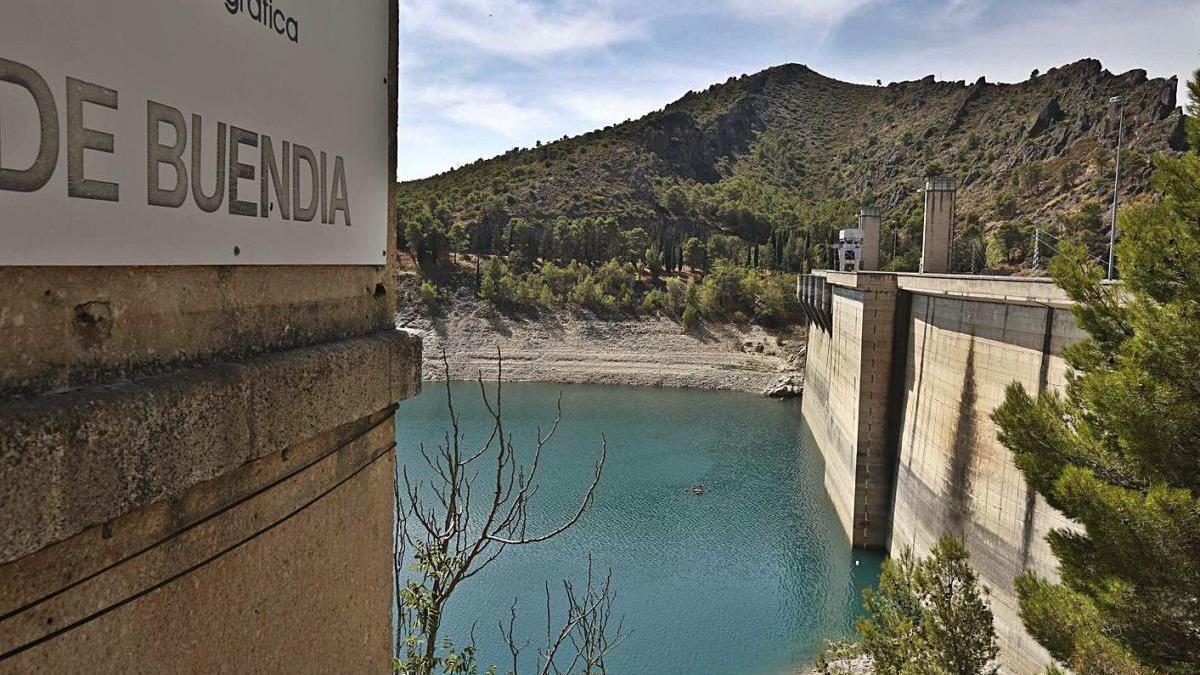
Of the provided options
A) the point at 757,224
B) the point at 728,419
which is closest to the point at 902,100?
the point at 757,224

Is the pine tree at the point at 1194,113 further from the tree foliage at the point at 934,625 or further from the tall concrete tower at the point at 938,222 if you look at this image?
the tall concrete tower at the point at 938,222

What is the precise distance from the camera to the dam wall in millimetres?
11477

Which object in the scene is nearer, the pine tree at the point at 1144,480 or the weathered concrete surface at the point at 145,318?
the weathered concrete surface at the point at 145,318

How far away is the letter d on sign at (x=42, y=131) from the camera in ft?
3.28

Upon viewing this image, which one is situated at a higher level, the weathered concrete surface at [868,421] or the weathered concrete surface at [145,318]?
the weathered concrete surface at [145,318]

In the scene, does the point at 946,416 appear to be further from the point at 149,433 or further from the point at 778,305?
the point at 778,305

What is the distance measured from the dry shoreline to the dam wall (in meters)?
20.4

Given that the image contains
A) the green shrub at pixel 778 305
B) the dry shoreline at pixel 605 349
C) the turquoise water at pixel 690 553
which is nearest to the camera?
the turquoise water at pixel 690 553

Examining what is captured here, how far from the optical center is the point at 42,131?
1.04 m

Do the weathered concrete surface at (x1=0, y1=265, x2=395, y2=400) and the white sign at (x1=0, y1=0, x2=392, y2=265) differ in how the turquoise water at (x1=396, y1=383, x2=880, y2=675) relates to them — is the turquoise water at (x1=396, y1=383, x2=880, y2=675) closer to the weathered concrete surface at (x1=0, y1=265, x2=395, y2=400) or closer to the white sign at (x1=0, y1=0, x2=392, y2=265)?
the weathered concrete surface at (x1=0, y1=265, x2=395, y2=400)

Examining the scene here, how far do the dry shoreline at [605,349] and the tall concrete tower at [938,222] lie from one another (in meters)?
19.7

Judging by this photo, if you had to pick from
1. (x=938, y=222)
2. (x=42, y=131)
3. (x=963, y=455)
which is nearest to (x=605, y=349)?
(x=938, y=222)

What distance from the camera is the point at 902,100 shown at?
12900 cm

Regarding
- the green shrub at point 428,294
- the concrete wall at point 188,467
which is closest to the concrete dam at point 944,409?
the concrete wall at point 188,467
